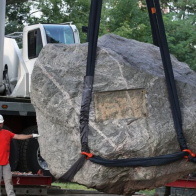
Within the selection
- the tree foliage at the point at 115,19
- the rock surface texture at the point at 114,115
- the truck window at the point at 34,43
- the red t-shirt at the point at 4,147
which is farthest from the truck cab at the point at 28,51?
the tree foliage at the point at 115,19

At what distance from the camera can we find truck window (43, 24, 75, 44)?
1429cm

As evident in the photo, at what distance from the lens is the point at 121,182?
7.20 metres

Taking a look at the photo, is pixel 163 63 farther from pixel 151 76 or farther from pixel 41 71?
pixel 41 71

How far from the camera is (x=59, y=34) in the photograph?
14414 mm

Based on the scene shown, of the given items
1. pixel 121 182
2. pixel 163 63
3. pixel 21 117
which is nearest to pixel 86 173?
pixel 121 182

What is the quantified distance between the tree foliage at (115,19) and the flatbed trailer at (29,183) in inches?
449

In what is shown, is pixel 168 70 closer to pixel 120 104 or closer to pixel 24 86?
pixel 120 104

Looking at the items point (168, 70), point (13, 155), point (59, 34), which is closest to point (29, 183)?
point (13, 155)

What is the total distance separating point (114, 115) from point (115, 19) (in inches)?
725

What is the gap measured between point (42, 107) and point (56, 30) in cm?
734

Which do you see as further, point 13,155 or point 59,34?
point 59,34

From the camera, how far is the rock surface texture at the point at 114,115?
6.90 m

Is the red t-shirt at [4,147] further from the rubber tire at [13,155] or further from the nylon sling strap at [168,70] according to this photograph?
the nylon sling strap at [168,70]

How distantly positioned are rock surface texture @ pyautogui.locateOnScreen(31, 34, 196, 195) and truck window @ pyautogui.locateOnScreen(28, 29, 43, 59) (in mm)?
7018
